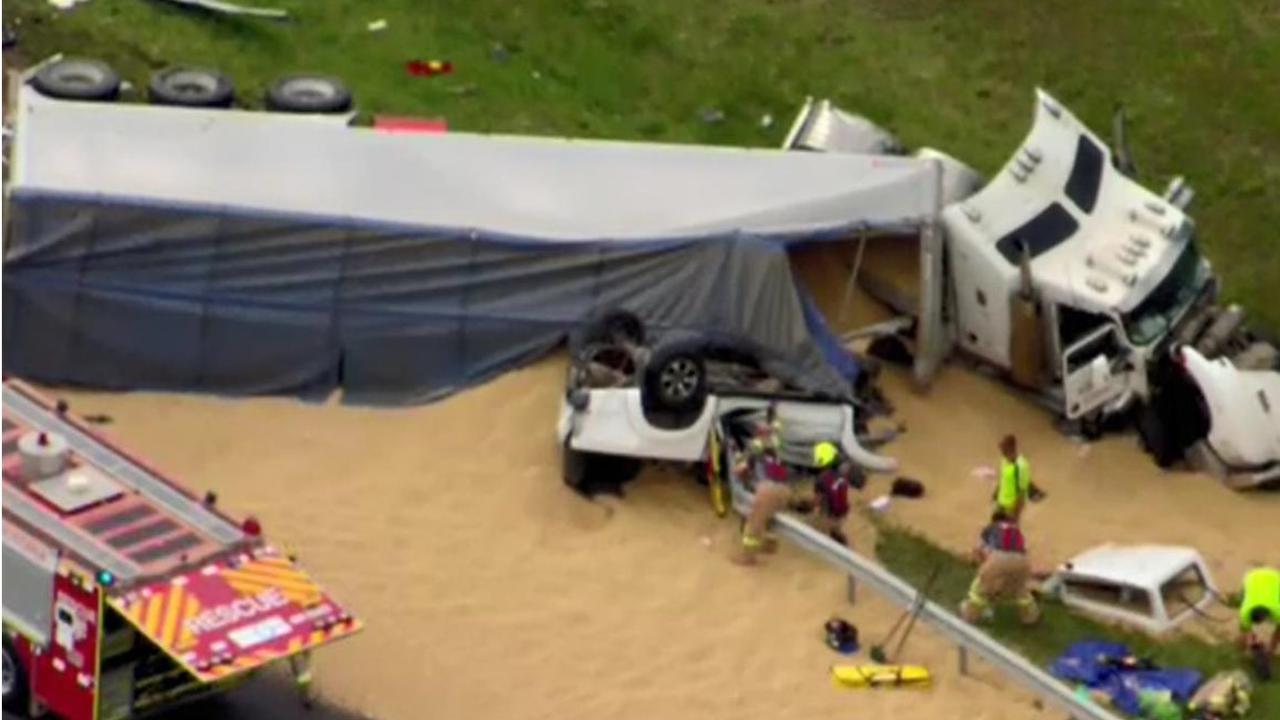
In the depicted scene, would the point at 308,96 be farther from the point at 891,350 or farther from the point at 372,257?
the point at 891,350

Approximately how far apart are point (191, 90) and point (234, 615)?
10148 millimetres

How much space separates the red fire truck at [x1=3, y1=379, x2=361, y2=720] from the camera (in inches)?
979

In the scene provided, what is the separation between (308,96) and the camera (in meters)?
34.3

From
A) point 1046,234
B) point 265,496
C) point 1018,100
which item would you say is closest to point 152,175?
point 265,496

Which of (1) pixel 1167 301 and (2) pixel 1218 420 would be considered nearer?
(2) pixel 1218 420

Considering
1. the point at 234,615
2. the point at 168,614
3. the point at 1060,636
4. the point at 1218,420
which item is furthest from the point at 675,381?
the point at 168,614

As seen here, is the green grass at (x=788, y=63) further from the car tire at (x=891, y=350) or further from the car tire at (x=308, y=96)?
the car tire at (x=891, y=350)

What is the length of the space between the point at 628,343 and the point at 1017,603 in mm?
4365

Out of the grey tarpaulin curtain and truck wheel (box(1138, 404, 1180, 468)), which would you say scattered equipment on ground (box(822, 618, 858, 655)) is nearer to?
the grey tarpaulin curtain

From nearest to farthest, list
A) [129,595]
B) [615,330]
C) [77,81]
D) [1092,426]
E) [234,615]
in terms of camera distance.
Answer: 1. [129,595]
2. [234,615]
3. [615,330]
4. [1092,426]
5. [77,81]

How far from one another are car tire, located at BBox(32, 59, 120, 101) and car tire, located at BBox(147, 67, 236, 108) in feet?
1.30

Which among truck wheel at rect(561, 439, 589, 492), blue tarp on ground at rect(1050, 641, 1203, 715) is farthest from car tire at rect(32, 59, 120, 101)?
blue tarp on ground at rect(1050, 641, 1203, 715)

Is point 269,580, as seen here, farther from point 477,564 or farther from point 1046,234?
point 1046,234

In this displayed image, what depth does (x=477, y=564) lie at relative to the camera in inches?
1144
